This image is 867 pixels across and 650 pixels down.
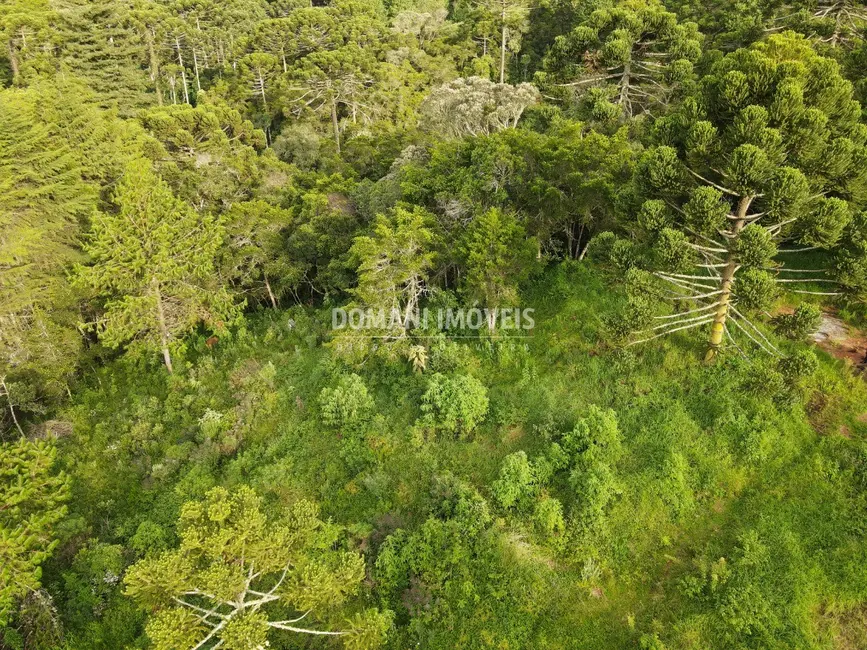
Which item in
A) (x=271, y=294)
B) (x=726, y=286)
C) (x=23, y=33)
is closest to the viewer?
(x=726, y=286)

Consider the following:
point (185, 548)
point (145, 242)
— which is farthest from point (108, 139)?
point (185, 548)

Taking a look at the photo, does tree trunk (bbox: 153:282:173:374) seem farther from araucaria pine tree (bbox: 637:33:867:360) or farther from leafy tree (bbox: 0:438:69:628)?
araucaria pine tree (bbox: 637:33:867:360)

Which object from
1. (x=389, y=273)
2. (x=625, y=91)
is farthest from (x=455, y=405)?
(x=625, y=91)

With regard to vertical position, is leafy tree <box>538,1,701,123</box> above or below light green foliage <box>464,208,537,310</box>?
above

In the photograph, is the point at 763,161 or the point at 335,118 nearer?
the point at 763,161

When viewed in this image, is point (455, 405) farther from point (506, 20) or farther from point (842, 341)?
point (506, 20)

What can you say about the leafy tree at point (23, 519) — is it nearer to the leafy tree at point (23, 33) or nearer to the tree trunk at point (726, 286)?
the tree trunk at point (726, 286)

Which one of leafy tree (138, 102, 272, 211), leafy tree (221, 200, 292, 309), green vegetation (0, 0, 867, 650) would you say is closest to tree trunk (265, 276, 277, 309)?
leafy tree (221, 200, 292, 309)
